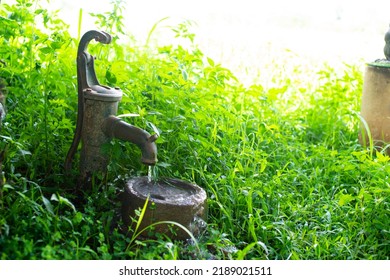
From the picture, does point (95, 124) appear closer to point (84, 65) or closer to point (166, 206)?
point (84, 65)

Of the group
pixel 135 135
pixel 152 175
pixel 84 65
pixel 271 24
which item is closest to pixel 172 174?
pixel 152 175

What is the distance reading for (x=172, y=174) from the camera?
3123 mm

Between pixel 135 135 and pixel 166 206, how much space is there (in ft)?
1.18

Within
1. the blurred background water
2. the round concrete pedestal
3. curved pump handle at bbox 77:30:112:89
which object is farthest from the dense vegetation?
the blurred background water

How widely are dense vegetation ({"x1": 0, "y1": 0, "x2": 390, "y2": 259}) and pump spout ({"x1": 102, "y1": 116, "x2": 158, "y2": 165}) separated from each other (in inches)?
4.0

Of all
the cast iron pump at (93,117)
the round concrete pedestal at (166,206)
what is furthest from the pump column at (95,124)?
the round concrete pedestal at (166,206)

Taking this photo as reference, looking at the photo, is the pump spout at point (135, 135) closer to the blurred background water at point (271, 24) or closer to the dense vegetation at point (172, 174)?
the dense vegetation at point (172, 174)

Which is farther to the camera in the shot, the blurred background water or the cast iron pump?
the blurred background water

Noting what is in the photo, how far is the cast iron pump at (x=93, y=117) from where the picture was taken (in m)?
2.73

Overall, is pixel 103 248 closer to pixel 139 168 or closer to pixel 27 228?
pixel 27 228

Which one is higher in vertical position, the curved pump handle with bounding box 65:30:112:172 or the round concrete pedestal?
the curved pump handle with bounding box 65:30:112:172

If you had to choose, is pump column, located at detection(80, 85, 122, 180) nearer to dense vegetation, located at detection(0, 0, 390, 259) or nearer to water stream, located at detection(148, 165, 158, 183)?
dense vegetation, located at detection(0, 0, 390, 259)

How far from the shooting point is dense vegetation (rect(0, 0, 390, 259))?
2.50m

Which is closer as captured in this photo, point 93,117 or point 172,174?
point 93,117
